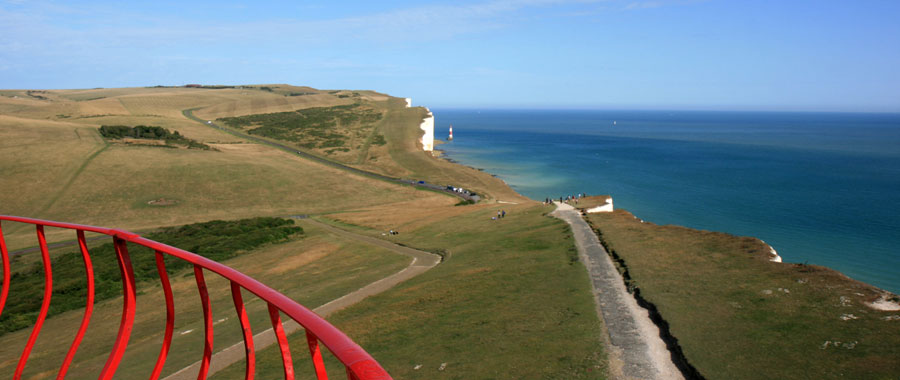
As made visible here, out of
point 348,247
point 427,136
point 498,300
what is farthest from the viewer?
point 427,136

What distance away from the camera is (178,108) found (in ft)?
500

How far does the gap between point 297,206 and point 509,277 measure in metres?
42.8

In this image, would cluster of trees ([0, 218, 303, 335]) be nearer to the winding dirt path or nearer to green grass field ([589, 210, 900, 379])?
the winding dirt path

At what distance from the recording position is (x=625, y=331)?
15.1 m

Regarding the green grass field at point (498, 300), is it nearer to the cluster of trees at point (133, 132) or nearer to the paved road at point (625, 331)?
the paved road at point (625, 331)

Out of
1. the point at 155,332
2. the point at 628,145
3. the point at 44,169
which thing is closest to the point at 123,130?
the point at 44,169

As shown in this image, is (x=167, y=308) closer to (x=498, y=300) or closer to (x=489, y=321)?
(x=489, y=321)

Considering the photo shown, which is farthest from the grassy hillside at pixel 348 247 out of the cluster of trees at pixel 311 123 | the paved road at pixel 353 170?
the cluster of trees at pixel 311 123

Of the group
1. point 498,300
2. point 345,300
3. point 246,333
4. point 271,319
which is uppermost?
point 271,319

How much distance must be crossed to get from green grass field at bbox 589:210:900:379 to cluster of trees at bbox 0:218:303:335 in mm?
26287

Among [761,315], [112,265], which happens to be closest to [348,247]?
[112,265]

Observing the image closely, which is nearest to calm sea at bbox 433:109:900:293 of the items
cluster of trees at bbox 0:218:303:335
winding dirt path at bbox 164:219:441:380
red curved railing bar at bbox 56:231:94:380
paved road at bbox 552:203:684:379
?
paved road at bbox 552:203:684:379

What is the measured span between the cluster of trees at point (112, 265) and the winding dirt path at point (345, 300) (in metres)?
7.15

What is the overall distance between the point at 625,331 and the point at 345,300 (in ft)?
38.6
